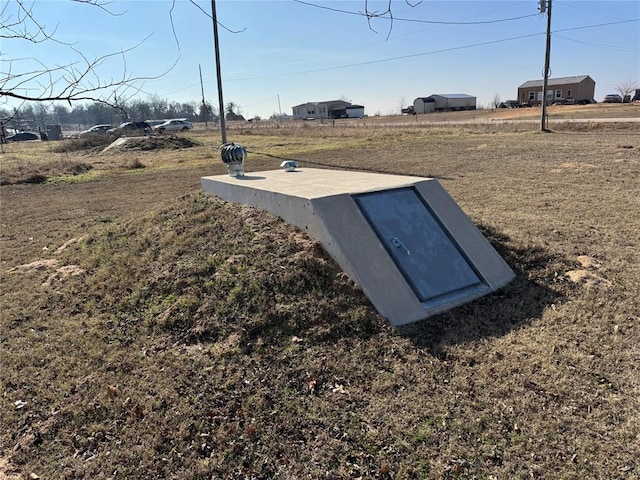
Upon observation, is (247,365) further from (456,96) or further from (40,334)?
(456,96)

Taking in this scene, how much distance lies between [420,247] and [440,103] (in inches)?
3118

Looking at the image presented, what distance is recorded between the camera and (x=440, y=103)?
77812 millimetres

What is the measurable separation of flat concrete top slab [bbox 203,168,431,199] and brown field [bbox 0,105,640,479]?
45 centimetres

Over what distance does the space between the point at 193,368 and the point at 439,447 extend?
198cm

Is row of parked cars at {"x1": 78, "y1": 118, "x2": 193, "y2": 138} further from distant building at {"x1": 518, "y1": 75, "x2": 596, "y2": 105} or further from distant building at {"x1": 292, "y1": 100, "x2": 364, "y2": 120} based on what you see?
distant building at {"x1": 518, "y1": 75, "x2": 596, "y2": 105}

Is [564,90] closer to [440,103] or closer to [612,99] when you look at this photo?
[612,99]

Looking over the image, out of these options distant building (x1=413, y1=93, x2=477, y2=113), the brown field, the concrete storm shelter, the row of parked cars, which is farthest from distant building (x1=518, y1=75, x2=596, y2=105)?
the concrete storm shelter

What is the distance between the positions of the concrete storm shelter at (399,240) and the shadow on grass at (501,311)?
0.37 ft

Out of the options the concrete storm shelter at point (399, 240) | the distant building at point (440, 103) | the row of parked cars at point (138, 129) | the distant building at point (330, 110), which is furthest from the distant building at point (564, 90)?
the concrete storm shelter at point (399, 240)

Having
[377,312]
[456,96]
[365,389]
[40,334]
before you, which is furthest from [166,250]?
[456,96]

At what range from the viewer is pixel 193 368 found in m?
3.63

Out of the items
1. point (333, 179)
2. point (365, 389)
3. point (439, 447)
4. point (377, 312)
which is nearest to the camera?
point (439, 447)

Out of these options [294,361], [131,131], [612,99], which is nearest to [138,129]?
[131,131]

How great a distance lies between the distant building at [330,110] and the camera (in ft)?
280
